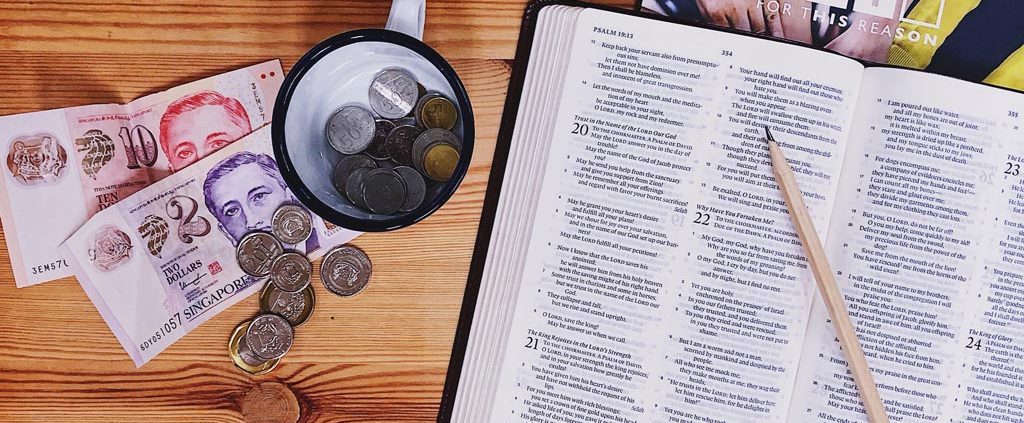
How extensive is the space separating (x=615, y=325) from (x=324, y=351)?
254 mm

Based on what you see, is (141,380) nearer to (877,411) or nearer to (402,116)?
(402,116)

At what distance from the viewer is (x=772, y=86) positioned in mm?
609

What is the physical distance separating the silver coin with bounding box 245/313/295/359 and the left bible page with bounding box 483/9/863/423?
7.6 inches

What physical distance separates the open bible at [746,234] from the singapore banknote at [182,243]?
20cm

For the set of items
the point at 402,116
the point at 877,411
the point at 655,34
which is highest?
the point at 655,34

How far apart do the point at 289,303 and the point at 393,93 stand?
0.66 feet

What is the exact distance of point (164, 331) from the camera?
2.18 ft

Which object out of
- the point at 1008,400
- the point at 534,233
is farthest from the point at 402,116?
the point at 1008,400

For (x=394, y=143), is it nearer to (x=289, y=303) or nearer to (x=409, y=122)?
(x=409, y=122)

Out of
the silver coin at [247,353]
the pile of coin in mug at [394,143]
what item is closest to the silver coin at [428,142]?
the pile of coin in mug at [394,143]

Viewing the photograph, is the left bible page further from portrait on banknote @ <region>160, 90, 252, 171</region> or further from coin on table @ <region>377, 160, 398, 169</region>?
portrait on banknote @ <region>160, 90, 252, 171</region>

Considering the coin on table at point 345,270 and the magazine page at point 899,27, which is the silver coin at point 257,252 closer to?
the coin on table at point 345,270

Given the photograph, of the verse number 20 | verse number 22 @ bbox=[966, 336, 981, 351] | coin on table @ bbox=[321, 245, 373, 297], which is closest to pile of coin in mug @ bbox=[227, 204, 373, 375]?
coin on table @ bbox=[321, 245, 373, 297]

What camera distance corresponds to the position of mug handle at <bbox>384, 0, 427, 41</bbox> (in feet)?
1.89
